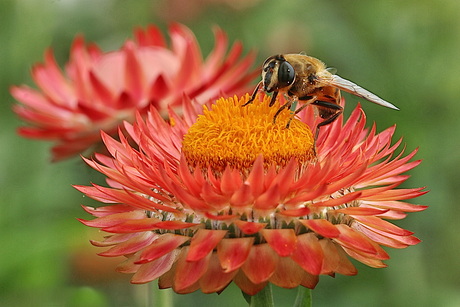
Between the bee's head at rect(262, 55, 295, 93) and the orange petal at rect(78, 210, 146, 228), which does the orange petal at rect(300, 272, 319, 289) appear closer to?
the orange petal at rect(78, 210, 146, 228)

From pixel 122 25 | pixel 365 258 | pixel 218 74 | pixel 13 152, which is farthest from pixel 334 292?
pixel 122 25

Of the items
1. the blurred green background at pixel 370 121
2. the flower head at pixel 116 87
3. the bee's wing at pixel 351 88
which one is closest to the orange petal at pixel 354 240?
the bee's wing at pixel 351 88

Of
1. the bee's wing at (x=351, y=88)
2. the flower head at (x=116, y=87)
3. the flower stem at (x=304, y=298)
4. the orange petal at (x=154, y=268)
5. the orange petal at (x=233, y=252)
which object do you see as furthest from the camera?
the flower head at (x=116, y=87)

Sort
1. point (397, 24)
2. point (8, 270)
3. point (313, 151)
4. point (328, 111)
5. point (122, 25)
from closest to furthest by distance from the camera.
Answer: point (313, 151), point (328, 111), point (8, 270), point (397, 24), point (122, 25)

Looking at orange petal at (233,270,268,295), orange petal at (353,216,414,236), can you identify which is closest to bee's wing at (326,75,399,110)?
orange petal at (353,216,414,236)

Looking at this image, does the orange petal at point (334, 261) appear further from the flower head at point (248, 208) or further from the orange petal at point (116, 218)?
the orange petal at point (116, 218)

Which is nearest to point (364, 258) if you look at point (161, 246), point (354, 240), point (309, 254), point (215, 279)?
point (354, 240)

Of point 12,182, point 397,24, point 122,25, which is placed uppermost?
point 122,25

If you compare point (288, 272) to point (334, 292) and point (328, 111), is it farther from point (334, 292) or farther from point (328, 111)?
point (334, 292)
